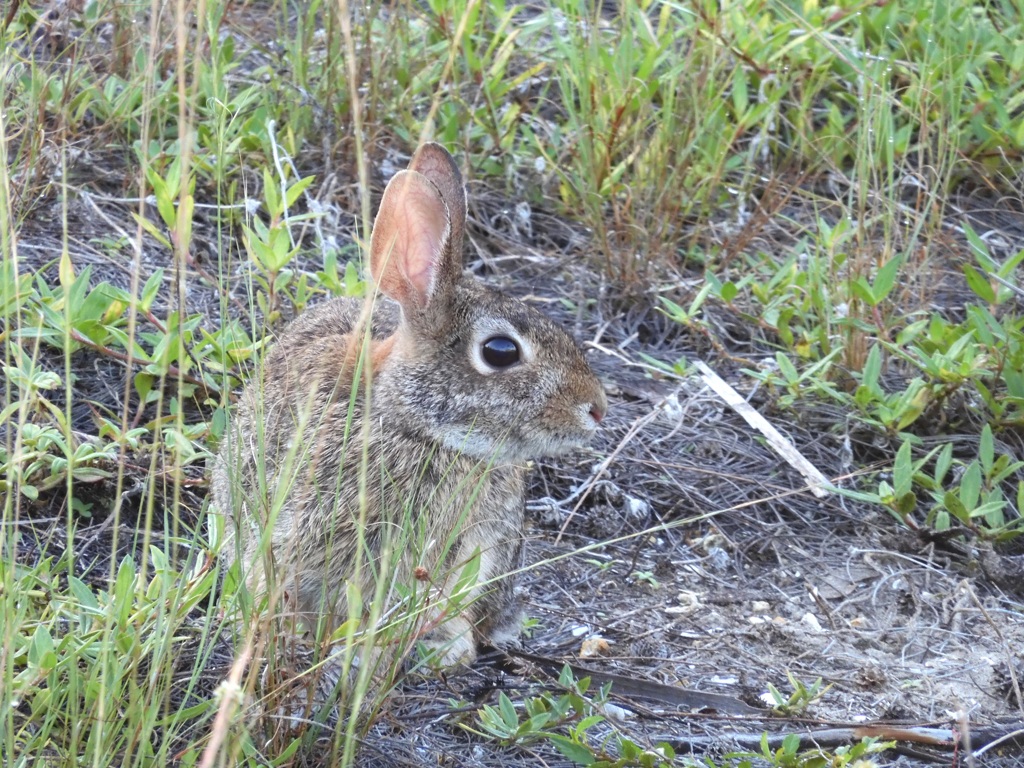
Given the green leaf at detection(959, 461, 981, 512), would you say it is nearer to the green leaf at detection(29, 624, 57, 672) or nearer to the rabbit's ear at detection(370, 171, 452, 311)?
the rabbit's ear at detection(370, 171, 452, 311)

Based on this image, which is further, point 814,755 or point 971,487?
point 971,487

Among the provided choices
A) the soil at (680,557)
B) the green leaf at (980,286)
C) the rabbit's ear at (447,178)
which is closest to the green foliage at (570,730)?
the soil at (680,557)

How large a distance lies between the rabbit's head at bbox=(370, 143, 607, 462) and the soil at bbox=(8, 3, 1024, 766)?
10.8 inches

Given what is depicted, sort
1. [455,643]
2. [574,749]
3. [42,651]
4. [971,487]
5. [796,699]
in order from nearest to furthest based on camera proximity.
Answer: [42,651], [574,749], [796,699], [455,643], [971,487]

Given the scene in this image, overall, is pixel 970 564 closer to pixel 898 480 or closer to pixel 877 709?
pixel 898 480

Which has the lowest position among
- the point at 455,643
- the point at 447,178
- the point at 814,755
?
the point at 455,643

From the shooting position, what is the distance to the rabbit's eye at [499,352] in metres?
3.45

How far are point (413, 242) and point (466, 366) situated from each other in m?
0.35

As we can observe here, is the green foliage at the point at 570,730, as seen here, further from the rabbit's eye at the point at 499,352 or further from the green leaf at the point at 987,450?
the green leaf at the point at 987,450

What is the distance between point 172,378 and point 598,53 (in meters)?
1.98

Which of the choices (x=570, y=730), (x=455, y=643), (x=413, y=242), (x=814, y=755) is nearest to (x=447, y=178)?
(x=413, y=242)

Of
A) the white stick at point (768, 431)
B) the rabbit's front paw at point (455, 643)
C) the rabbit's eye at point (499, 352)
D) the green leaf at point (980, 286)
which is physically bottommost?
the rabbit's front paw at point (455, 643)

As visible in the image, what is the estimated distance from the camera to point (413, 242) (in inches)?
132

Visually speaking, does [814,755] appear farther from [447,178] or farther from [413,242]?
[447,178]
